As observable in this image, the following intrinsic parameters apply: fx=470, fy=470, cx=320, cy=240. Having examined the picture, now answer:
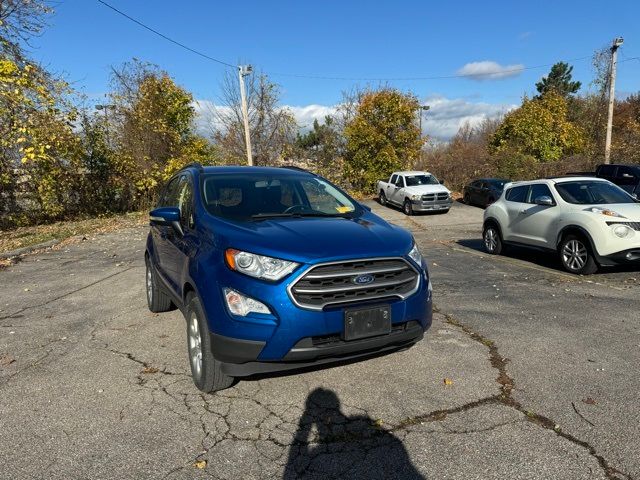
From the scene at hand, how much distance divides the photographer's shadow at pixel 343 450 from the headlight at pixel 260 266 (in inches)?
40.3

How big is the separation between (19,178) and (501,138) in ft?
95.6

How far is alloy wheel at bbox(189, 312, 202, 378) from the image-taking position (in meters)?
3.64

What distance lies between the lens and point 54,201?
16156 millimetres

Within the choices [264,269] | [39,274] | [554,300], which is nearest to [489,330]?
[554,300]

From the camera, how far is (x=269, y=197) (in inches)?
172

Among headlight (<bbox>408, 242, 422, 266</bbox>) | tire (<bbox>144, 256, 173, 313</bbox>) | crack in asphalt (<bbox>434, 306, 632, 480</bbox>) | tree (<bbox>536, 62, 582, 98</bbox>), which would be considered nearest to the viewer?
crack in asphalt (<bbox>434, 306, 632, 480</bbox>)

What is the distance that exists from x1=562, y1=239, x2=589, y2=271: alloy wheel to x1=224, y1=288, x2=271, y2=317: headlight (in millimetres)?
6608

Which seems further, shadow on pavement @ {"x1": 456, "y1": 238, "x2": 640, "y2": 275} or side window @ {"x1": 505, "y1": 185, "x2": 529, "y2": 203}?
side window @ {"x1": 505, "y1": 185, "x2": 529, "y2": 203}

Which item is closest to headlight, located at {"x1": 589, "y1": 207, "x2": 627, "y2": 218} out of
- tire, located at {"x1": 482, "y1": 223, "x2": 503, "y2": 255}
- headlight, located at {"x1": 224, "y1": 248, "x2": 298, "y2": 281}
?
tire, located at {"x1": 482, "y1": 223, "x2": 503, "y2": 255}

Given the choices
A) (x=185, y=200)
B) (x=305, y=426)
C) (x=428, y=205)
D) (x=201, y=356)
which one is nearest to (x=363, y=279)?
(x=305, y=426)

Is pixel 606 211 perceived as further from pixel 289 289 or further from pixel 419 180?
pixel 419 180

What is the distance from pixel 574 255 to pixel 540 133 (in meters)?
26.0

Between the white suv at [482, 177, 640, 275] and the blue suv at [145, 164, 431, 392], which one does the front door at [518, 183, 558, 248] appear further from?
the blue suv at [145, 164, 431, 392]

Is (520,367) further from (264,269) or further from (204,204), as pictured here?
(204,204)
